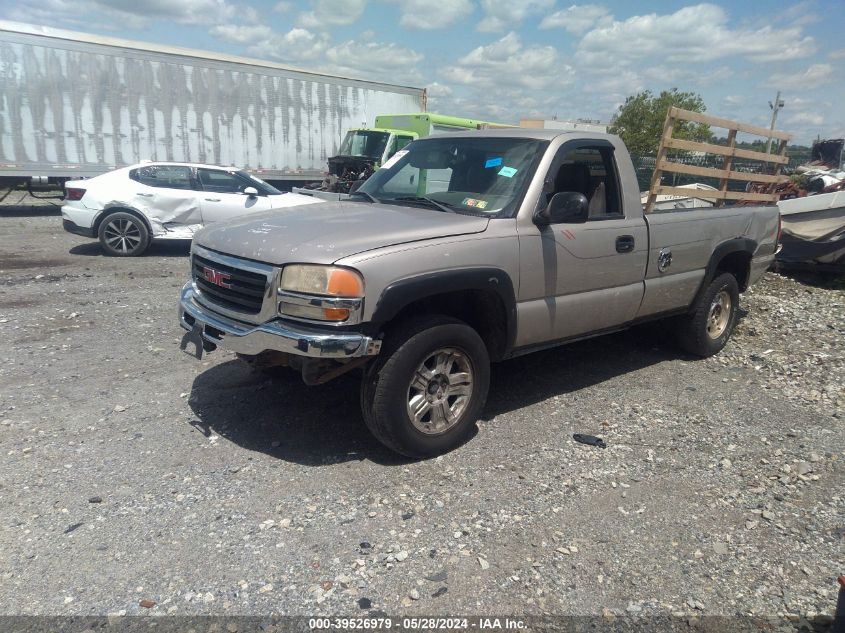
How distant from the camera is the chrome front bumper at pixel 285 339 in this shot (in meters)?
3.32

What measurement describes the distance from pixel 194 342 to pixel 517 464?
213 centimetres

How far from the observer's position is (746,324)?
7.21m

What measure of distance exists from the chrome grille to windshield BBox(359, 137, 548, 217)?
137 cm

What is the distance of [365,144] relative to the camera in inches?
659

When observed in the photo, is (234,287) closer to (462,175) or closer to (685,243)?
(462,175)

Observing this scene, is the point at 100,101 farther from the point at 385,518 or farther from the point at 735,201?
the point at 385,518

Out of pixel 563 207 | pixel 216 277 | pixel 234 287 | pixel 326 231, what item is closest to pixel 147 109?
pixel 216 277

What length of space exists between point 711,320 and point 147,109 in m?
14.3

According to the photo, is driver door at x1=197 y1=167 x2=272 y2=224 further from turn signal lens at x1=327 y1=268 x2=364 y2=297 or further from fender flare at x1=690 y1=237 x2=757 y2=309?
turn signal lens at x1=327 y1=268 x2=364 y2=297

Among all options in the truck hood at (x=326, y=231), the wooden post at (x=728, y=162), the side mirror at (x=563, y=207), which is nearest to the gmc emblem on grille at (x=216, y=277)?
the truck hood at (x=326, y=231)

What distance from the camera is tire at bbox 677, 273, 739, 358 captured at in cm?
575

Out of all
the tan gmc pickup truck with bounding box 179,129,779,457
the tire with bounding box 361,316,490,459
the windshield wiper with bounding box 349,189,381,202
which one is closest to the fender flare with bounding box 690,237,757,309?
the tan gmc pickup truck with bounding box 179,129,779,457

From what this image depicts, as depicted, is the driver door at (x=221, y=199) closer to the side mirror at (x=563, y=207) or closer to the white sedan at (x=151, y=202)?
the white sedan at (x=151, y=202)

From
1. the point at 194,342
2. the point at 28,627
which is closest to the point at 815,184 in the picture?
the point at 194,342
